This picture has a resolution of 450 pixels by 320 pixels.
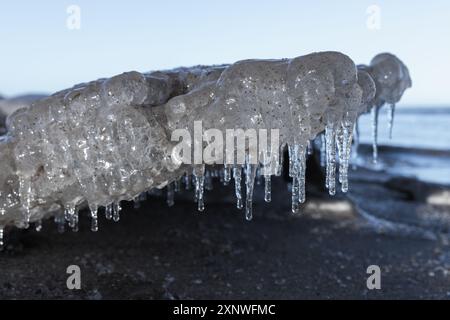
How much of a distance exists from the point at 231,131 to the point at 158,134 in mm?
506

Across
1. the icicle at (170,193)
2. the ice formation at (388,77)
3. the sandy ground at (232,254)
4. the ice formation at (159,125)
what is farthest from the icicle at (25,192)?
the ice formation at (388,77)

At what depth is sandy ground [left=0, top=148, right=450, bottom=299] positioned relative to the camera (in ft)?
14.2

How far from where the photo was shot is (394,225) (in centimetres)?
726

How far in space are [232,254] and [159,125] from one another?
2.39m

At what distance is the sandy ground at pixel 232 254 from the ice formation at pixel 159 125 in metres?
0.88

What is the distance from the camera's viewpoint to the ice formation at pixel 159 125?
3.14m

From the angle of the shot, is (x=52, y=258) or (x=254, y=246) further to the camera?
(x=254, y=246)

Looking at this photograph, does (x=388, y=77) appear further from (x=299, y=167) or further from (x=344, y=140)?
(x=299, y=167)

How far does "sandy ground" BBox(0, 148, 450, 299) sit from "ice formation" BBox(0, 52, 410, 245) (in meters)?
0.88

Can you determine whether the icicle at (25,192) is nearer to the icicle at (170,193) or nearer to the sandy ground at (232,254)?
the sandy ground at (232,254)

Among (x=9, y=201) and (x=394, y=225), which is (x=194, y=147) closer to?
(x=9, y=201)

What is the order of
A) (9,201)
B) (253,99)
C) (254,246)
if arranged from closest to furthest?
(253,99)
(9,201)
(254,246)

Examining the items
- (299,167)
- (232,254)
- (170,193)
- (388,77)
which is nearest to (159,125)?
(299,167)
